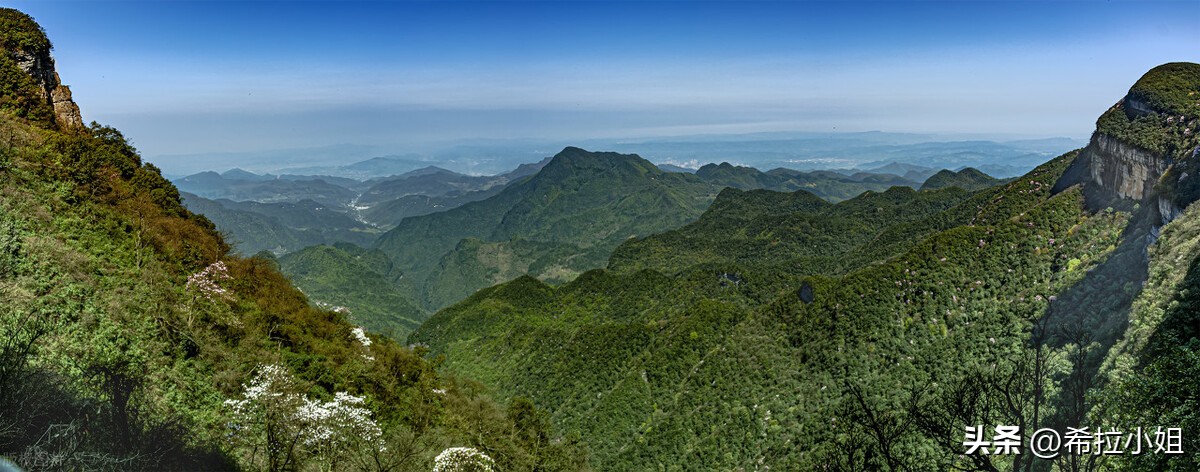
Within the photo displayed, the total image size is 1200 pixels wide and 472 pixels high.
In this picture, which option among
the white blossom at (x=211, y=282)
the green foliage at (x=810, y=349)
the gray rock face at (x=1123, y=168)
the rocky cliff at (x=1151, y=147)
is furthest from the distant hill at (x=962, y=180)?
the white blossom at (x=211, y=282)

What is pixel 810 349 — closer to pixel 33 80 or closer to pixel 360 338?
pixel 360 338

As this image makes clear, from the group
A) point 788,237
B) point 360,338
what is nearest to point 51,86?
point 360,338

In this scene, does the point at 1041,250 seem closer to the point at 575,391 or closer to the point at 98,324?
the point at 575,391

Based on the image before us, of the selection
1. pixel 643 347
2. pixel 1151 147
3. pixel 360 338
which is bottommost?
pixel 643 347

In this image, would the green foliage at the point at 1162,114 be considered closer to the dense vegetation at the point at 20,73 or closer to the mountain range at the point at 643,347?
the mountain range at the point at 643,347

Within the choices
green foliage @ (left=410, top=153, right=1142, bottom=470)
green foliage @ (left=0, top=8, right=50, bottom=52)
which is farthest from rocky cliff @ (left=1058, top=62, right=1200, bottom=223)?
green foliage @ (left=0, top=8, right=50, bottom=52)

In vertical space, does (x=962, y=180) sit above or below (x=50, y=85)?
below

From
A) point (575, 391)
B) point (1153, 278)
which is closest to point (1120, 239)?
point (1153, 278)
